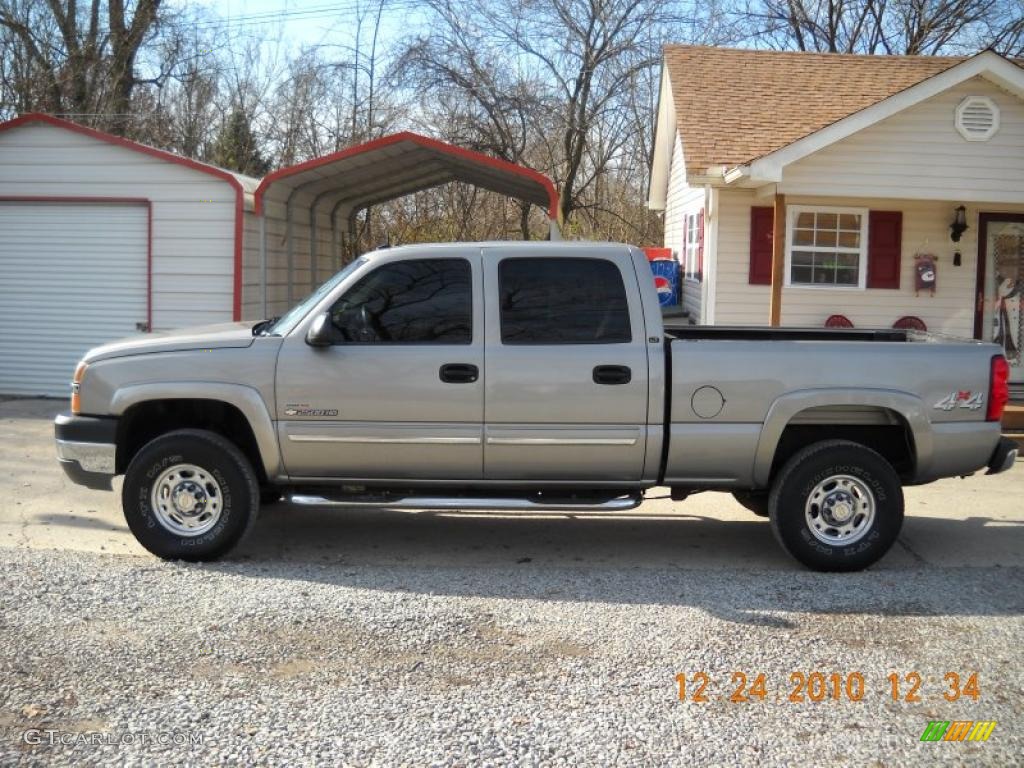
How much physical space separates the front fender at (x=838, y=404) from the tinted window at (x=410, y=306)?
6.04 feet

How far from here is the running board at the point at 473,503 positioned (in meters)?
6.34

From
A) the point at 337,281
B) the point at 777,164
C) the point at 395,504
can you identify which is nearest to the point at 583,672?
the point at 395,504

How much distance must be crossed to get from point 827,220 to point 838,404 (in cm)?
749

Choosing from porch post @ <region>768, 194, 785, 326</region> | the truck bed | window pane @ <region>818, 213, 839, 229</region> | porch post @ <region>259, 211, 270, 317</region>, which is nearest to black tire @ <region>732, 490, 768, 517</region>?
the truck bed

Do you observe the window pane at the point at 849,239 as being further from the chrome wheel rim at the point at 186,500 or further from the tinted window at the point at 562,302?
the chrome wheel rim at the point at 186,500

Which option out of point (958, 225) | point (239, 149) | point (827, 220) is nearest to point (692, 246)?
point (827, 220)

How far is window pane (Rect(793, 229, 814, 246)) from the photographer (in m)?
13.2

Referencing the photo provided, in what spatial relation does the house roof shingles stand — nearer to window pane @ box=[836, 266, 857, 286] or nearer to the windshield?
window pane @ box=[836, 266, 857, 286]

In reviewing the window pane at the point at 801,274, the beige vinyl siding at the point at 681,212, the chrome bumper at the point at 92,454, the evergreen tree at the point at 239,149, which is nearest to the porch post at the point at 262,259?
the beige vinyl siding at the point at 681,212

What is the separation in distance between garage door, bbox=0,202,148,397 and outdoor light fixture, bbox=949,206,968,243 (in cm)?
972

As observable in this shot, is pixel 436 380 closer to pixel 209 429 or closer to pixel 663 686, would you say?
pixel 209 429

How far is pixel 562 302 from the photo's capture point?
6.43 m

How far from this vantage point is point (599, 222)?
1034 inches

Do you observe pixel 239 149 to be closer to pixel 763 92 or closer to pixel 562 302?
pixel 763 92
